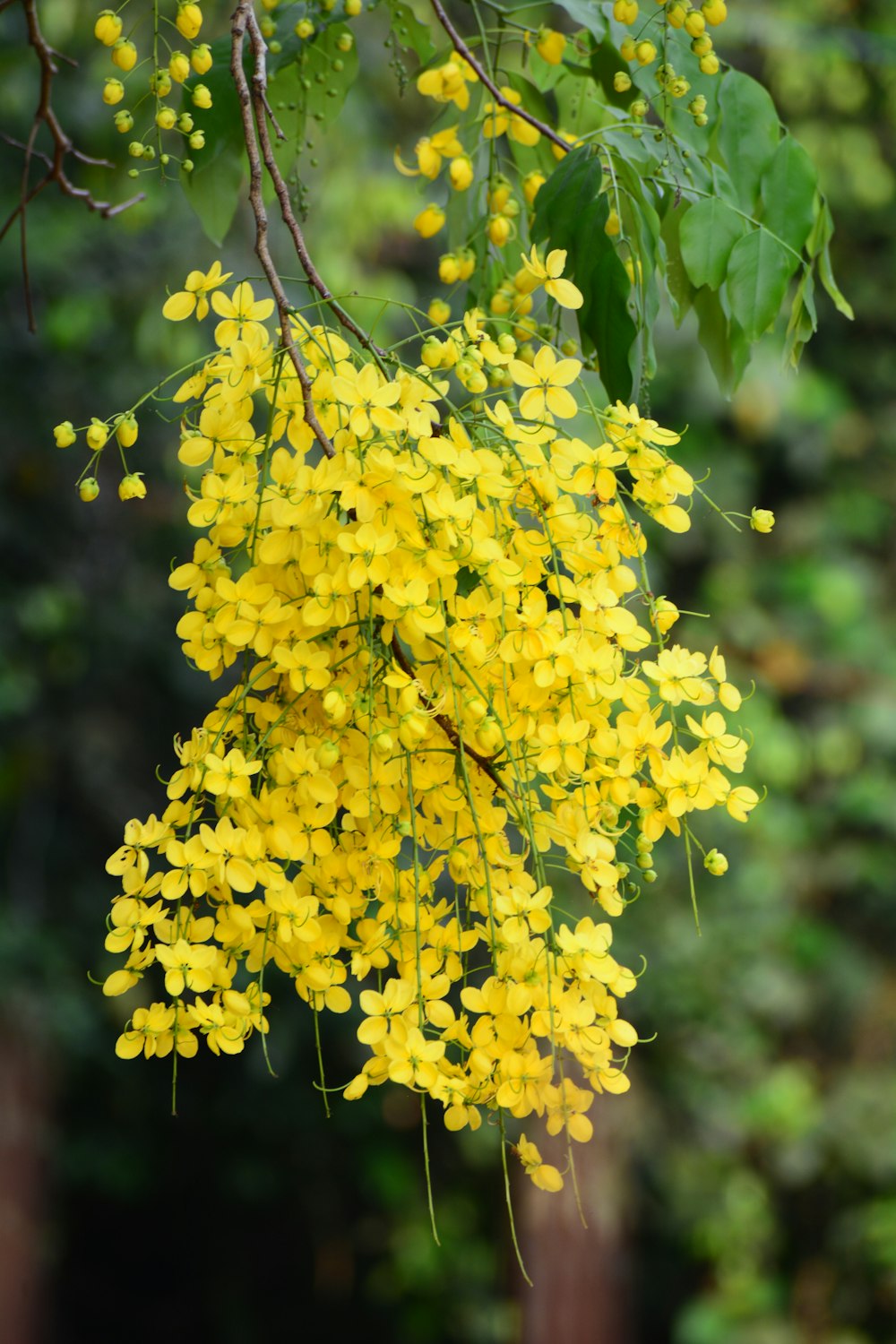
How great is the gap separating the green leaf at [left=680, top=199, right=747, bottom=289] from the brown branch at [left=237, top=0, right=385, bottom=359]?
241 millimetres

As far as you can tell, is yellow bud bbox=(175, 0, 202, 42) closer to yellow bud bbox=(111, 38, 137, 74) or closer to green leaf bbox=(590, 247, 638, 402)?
yellow bud bbox=(111, 38, 137, 74)

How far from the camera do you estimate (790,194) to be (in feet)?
3.33

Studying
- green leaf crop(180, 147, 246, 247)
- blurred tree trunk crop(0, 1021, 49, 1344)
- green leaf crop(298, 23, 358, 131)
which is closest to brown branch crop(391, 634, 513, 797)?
green leaf crop(180, 147, 246, 247)

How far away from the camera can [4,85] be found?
109 inches

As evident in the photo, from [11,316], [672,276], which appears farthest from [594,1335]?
[672,276]

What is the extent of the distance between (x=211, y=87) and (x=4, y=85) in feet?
6.57

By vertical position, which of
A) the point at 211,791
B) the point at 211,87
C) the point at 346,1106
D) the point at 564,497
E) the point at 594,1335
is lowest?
the point at 594,1335

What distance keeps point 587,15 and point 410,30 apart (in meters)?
0.21

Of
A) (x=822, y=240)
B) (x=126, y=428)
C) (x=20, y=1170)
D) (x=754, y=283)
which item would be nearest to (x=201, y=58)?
(x=126, y=428)

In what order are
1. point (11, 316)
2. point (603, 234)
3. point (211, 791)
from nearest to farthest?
1. point (211, 791)
2. point (603, 234)
3. point (11, 316)

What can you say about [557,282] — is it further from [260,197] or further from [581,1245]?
[581,1245]

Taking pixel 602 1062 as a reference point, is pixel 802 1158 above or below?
below

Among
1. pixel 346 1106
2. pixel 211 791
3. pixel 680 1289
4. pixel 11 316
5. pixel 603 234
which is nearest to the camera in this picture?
pixel 211 791

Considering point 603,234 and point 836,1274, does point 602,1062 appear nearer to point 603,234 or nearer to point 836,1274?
point 603,234
